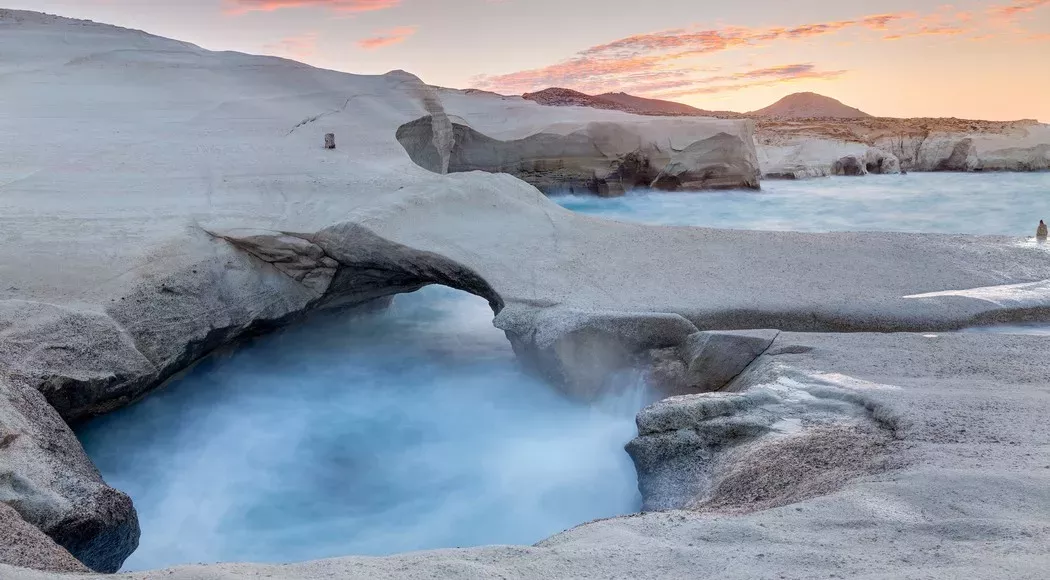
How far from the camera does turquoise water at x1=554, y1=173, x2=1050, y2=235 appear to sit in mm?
14969

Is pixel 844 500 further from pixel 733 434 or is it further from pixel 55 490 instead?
pixel 55 490

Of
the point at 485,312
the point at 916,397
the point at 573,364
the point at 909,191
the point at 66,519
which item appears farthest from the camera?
the point at 909,191

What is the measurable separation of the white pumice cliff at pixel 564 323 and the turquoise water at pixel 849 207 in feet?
22.8

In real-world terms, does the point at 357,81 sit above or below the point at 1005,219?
above

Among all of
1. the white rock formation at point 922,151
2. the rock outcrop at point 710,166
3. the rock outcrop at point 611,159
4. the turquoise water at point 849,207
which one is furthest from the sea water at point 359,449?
the white rock formation at point 922,151

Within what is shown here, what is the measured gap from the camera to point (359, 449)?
5.35m

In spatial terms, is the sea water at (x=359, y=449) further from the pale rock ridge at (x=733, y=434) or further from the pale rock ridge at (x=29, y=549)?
the pale rock ridge at (x=29, y=549)

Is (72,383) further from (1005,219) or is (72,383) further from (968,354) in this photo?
(1005,219)

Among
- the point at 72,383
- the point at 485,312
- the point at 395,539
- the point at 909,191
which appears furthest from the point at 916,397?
the point at 909,191

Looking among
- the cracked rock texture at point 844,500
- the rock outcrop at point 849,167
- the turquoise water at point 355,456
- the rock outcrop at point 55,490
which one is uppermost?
the rock outcrop at point 849,167

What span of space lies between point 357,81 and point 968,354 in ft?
33.3

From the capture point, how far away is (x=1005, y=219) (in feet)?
52.6

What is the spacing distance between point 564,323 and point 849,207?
1457cm

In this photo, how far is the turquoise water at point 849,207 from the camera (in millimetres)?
14969
